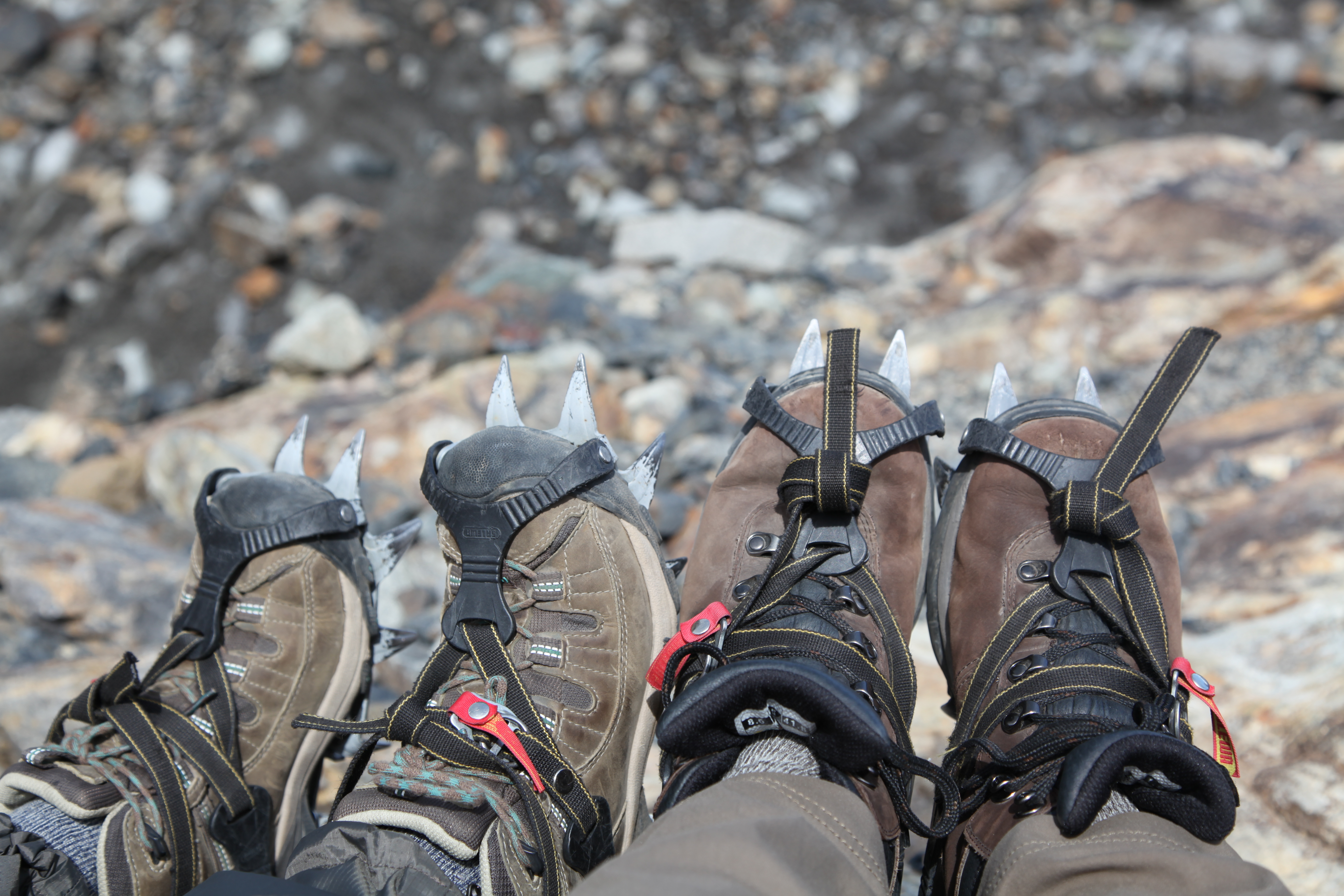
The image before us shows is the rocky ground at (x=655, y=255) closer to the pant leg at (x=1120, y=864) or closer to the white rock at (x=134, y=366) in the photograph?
the white rock at (x=134, y=366)

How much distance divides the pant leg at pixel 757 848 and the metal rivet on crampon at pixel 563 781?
362mm

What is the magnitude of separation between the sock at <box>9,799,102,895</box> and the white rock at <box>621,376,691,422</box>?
1811mm

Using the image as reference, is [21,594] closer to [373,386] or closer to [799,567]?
[373,386]

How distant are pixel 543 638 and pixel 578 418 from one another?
1.48 feet

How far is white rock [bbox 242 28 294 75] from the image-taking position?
516cm

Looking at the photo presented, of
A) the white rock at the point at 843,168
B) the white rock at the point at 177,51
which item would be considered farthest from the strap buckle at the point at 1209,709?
the white rock at the point at 177,51

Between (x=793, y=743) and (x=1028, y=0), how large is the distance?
487 cm

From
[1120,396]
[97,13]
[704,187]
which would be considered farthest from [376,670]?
[97,13]

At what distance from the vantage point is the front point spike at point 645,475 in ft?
6.10

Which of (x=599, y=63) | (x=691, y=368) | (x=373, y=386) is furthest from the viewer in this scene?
(x=599, y=63)

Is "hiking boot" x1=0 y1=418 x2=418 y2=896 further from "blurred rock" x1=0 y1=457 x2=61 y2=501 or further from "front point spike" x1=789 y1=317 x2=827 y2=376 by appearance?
"blurred rock" x1=0 y1=457 x2=61 y2=501

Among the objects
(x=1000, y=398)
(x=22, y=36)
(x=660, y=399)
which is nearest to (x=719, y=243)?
(x=660, y=399)

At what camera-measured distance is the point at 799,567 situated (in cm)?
168

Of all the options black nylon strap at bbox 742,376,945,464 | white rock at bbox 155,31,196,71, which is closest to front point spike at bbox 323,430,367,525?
black nylon strap at bbox 742,376,945,464
